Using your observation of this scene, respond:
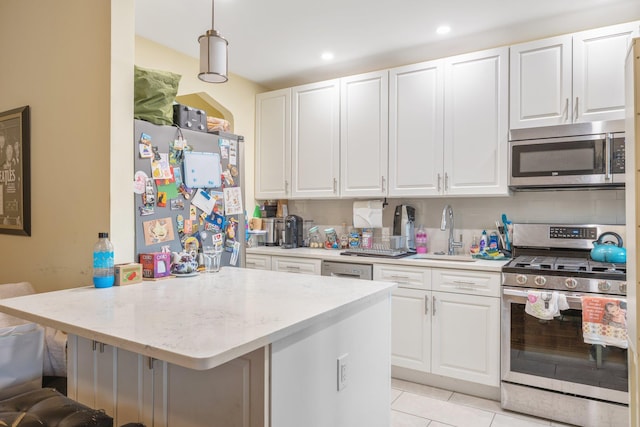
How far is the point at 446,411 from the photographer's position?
2.64 meters

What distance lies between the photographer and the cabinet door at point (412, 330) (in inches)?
117

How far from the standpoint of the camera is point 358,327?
1.57 m

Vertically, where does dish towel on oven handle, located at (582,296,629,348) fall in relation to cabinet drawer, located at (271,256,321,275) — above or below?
below

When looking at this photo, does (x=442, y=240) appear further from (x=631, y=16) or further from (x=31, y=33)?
(x=31, y=33)

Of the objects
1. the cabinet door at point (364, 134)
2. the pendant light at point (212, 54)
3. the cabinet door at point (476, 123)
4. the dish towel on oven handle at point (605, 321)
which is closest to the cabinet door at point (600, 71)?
the cabinet door at point (476, 123)

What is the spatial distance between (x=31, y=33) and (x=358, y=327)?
2394 mm

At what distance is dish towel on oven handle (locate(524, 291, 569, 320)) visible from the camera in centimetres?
243

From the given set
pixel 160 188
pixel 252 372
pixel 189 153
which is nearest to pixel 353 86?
pixel 189 153

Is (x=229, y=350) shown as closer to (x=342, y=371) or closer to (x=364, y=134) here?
(x=342, y=371)

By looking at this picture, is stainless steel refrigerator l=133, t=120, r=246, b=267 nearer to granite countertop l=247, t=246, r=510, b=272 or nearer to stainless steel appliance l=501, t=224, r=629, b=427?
granite countertop l=247, t=246, r=510, b=272

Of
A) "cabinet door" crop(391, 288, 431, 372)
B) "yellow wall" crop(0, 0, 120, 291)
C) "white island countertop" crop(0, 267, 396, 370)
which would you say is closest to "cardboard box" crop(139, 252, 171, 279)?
"white island countertop" crop(0, 267, 396, 370)

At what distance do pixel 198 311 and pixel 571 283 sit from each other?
2158mm

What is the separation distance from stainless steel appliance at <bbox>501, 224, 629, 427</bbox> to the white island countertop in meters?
1.31

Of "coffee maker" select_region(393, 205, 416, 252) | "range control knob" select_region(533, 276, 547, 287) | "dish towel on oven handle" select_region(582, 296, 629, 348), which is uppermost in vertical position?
"coffee maker" select_region(393, 205, 416, 252)
